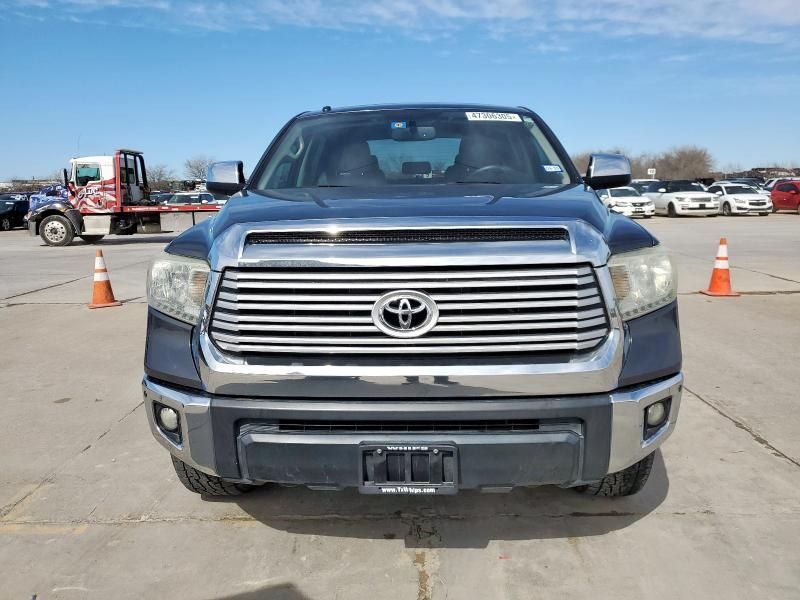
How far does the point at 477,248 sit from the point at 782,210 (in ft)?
110

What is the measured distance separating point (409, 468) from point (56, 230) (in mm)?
20393

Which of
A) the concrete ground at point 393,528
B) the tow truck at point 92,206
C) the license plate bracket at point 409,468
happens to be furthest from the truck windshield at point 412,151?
the tow truck at point 92,206

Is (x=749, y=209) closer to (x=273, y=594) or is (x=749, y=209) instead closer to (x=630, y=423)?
(x=630, y=423)

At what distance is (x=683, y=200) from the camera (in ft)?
91.2

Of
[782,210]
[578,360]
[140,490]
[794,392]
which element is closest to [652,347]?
[578,360]

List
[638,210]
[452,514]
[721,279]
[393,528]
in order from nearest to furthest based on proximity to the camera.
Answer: [393,528] → [452,514] → [721,279] → [638,210]

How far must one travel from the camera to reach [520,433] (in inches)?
89.8

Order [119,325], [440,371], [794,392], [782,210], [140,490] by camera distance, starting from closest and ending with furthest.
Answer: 1. [440,371]
2. [140,490]
3. [794,392]
4. [119,325]
5. [782,210]

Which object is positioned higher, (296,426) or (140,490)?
(296,426)

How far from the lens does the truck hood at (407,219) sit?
229 cm

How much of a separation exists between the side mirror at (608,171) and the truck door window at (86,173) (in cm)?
1877

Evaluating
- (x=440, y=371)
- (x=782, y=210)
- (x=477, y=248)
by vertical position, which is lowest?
(x=782, y=210)

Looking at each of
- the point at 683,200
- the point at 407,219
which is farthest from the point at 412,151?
the point at 683,200

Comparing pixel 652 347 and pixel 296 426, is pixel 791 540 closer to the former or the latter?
pixel 652 347
